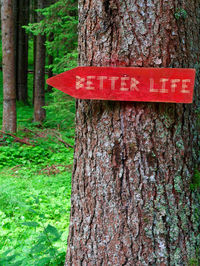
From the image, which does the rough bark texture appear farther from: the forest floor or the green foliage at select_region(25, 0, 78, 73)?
the green foliage at select_region(25, 0, 78, 73)

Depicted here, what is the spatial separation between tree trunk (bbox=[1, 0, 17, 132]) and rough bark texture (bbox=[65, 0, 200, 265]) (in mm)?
7105

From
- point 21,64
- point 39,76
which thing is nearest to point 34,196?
point 39,76

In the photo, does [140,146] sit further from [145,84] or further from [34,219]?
[34,219]

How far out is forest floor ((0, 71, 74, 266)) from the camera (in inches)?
91.4

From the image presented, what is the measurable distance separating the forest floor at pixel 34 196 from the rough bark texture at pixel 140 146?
684 millimetres

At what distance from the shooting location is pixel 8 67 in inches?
330

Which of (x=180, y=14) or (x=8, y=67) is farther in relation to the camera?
(x=8, y=67)

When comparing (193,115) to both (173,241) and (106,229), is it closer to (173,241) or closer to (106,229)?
(173,241)

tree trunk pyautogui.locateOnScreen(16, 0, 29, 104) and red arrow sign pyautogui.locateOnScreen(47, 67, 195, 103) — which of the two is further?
tree trunk pyautogui.locateOnScreen(16, 0, 29, 104)

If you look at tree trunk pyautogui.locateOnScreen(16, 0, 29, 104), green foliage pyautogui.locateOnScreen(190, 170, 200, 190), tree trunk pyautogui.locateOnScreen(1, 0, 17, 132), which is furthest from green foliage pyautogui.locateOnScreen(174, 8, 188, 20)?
tree trunk pyautogui.locateOnScreen(16, 0, 29, 104)

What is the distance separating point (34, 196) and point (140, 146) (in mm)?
2748

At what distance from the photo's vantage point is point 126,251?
1741mm

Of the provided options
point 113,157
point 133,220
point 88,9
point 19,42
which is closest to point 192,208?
point 133,220

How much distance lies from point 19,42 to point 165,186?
625 inches
